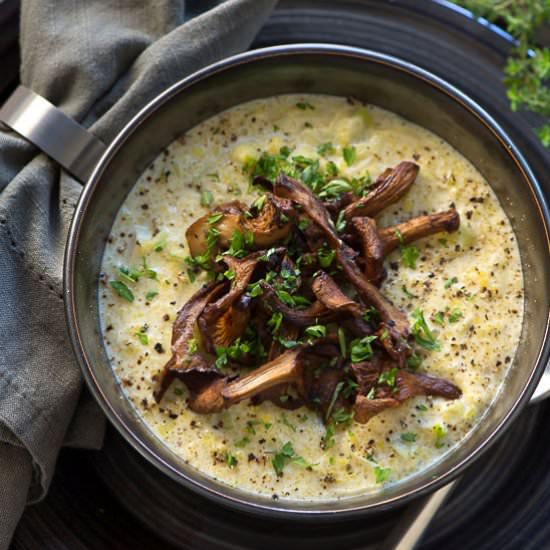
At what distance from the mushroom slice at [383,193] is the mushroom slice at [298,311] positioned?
1.37 feet

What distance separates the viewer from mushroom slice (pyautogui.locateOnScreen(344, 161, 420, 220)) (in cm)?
337

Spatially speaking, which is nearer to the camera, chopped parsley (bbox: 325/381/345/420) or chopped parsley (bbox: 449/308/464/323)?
chopped parsley (bbox: 325/381/345/420)

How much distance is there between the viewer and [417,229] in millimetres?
3361

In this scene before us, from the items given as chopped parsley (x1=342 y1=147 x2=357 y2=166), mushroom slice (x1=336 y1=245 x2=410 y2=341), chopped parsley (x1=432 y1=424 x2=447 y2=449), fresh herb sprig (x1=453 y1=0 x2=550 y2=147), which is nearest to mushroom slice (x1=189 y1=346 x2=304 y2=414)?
mushroom slice (x1=336 y1=245 x2=410 y2=341)

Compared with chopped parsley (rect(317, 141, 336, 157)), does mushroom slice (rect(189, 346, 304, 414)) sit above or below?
below

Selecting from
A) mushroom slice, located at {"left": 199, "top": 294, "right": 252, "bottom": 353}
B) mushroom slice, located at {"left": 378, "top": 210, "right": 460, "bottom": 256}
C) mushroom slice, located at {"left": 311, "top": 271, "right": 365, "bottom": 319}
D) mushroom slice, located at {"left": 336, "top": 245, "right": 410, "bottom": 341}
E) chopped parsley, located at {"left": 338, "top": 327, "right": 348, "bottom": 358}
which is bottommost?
mushroom slice, located at {"left": 199, "top": 294, "right": 252, "bottom": 353}

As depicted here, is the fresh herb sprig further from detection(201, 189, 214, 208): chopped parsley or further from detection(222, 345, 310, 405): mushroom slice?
detection(222, 345, 310, 405): mushroom slice

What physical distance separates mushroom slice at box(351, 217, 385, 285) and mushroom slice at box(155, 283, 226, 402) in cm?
57

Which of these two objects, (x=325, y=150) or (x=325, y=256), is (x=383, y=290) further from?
(x=325, y=150)

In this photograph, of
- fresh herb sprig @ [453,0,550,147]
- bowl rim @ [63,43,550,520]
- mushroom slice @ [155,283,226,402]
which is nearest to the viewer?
bowl rim @ [63,43,550,520]

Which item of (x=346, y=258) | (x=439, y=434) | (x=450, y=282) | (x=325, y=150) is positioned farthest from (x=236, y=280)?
(x=439, y=434)

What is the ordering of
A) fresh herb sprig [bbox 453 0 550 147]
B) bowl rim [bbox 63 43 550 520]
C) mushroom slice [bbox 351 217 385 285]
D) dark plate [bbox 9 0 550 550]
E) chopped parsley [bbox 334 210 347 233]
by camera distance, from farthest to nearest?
fresh herb sprig [bbox 453 0 550 147]
dark plate [bbox 9 0 550 550]
chopped parsley [bbox 334 210 347 233]
mushroom slice [bbox 351 217 385 285]
bowl rim [bbox 63 43 550 520]

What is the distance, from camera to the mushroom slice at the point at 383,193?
3.37 meters

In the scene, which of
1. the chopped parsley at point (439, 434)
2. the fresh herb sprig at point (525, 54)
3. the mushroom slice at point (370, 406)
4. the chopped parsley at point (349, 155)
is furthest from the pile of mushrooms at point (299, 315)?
the fresh herb sprig at point (525, 54)
